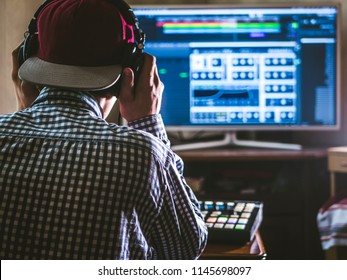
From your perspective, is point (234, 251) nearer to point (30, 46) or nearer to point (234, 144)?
point (30, 46)

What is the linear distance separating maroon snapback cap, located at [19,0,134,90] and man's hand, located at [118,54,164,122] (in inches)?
4.3

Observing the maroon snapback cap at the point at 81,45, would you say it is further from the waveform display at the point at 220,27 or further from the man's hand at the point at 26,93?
the waveform display at the point at 220,27

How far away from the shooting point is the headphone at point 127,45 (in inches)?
38.2

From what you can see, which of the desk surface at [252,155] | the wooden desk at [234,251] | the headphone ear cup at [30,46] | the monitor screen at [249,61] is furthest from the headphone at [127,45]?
the monitor screen at [249,61]

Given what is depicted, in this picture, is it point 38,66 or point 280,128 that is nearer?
point 38,66

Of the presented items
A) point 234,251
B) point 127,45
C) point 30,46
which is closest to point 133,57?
point 127,45

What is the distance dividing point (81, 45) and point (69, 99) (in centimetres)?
9

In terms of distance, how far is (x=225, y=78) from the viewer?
2.47m

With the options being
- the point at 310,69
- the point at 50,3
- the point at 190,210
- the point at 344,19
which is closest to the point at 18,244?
the point at 190,210

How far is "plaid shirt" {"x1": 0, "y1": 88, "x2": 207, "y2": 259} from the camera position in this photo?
0.84m

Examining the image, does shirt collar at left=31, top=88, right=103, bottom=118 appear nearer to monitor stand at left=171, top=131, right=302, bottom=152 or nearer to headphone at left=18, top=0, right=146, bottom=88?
headphone at left=18, top=0, right=146, bottom=88

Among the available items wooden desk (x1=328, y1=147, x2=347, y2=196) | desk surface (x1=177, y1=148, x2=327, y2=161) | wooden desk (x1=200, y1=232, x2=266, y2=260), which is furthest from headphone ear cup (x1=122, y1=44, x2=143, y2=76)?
wooden desk (x1=328, y1=147, x2=347, y2=196)

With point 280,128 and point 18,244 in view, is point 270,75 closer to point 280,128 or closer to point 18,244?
point 280,128

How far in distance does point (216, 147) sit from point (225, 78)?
0.30m
